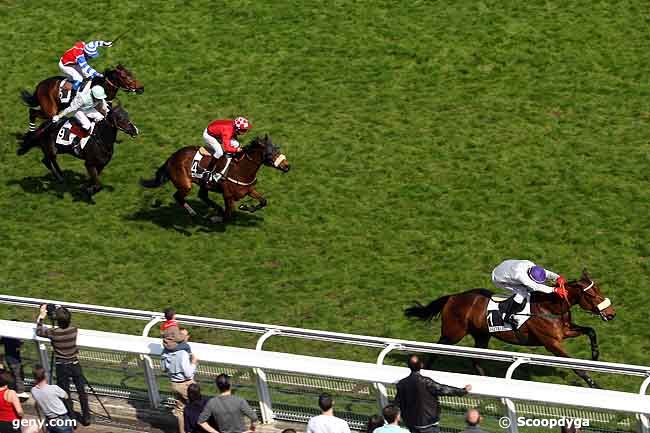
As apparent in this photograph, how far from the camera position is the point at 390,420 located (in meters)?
11.0

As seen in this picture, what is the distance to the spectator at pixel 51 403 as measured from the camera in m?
12.3

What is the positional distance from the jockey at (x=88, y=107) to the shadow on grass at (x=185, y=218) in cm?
158

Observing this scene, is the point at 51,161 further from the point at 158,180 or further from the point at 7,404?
the point at 7,404

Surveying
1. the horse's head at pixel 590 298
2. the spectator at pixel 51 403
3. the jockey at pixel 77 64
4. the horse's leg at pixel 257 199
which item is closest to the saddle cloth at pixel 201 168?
the horse's leg at pixel 257 199

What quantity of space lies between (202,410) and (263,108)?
38.6 ft

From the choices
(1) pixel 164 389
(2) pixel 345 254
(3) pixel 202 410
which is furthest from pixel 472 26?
(3) pixel 202 410

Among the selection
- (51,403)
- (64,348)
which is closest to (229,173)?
(64,348)

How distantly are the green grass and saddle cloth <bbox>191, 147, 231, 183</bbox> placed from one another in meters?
0.87

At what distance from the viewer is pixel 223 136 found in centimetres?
1925

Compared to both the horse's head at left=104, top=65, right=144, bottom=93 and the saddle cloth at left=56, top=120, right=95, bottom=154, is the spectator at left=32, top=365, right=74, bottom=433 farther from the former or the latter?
the horse's head at left=104, top=65, right=144, bottom=93

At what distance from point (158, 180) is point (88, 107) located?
5.36 feet

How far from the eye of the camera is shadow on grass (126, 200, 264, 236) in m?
19.9

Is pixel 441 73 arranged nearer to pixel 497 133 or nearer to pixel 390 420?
pixel 497 133

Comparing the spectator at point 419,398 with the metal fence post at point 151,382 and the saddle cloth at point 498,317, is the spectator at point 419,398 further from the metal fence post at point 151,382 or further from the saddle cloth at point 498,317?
the metal fence post at point 151,382
